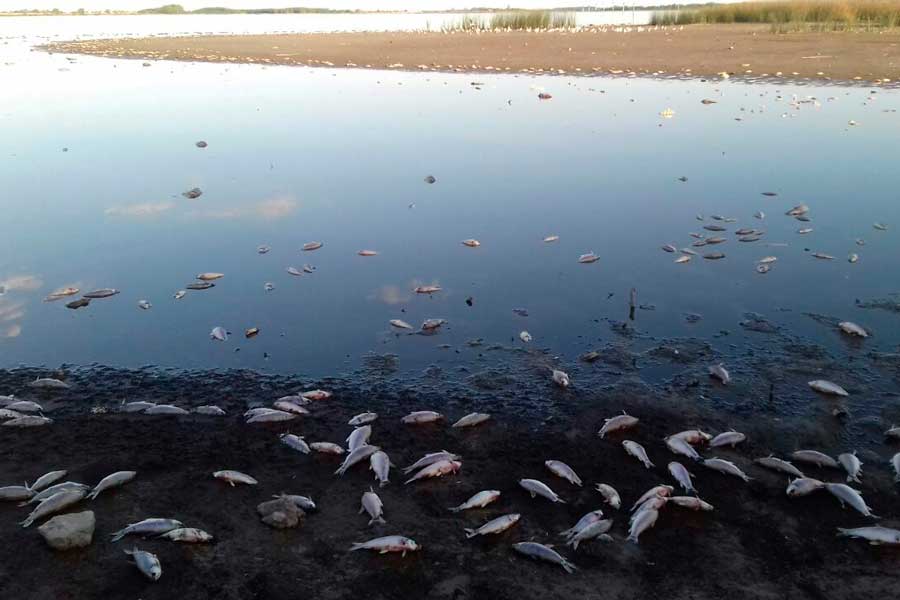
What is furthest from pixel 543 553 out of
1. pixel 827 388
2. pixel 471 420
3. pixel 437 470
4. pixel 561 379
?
pixel 827 388

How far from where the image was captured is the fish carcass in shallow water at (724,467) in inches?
270

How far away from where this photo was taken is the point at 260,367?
29.7 ft

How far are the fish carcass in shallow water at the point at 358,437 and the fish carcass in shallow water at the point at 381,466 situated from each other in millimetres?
295

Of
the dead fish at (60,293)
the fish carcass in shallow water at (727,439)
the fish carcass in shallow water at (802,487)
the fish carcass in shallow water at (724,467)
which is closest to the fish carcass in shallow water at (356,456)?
the fish carcass in shallow water at (724,467)

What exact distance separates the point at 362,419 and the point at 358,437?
36cm

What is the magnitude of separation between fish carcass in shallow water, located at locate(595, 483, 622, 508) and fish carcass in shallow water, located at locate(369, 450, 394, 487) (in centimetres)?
215

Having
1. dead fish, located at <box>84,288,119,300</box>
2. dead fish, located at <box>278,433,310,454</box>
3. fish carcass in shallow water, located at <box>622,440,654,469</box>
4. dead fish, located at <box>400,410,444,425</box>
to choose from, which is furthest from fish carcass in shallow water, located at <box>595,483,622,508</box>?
dead fish, located at <box>84,288,119,300</box>

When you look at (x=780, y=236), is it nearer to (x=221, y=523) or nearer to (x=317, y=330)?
(x=317, y=330)

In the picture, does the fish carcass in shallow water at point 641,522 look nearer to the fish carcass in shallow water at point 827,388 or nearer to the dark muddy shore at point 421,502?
the dark muddy shore at point 421,502

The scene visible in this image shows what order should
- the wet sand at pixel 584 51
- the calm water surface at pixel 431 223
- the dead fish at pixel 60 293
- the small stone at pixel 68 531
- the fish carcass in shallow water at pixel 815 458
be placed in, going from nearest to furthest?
the small stone at pixel 68 531 < the fish carcass in shallow water at pixel 815 458 < the calm water surface at pixel 431 223 < the dead fish at pixel 60 293 < the wet sand at pixel 584 51

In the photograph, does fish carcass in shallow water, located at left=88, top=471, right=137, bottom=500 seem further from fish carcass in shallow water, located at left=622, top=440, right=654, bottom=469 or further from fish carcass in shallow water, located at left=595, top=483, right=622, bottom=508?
fish carcass in shallow water, located at left=622, top=440, right=654, bottom=469

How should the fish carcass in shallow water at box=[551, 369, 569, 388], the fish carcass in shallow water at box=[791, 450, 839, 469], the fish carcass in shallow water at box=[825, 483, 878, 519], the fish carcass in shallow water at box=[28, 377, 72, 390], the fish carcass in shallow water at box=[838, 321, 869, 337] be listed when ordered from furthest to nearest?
the fish carcass in shallow water at box=[838, 321, 869, 337] < the fish carcass in shallow water at box=[28, 377, 72, 390] < the fish carcass in shallow water at box=[551, 369, 569, 388] < the fish carcass in shallow water at box=[791, 450, 839, 469] < the fish carcass in shallow water at box=[825, 483, 878, 519]

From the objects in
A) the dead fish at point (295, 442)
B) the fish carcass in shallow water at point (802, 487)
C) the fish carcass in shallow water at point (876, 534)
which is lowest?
the fish carcass in shallow water at point (876, 534)

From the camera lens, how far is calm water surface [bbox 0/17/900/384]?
32.6ft
